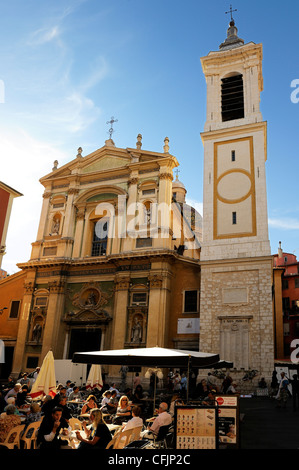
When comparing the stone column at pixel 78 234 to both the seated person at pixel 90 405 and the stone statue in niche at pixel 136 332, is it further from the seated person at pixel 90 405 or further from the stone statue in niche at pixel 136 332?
the seated person at pixel 90 405

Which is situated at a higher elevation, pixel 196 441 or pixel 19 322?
pixel 19 322

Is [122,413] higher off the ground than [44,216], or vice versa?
[44,216]

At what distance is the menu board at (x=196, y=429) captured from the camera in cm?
678

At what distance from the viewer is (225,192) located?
23.4 metres

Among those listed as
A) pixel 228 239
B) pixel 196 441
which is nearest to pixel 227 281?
pixel 228 239

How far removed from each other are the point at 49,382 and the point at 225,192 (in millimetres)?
14341

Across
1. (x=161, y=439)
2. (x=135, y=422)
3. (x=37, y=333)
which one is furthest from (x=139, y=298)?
(x=135, y=422)

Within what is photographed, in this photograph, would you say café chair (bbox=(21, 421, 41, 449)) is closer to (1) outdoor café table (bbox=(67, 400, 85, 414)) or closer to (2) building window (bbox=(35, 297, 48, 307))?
(1) outdoor café table (bbox=(67, 400, 85, 414))

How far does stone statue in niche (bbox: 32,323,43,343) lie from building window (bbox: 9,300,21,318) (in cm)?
233

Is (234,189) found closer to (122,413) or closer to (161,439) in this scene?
(122,413)

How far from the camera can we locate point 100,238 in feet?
89.9

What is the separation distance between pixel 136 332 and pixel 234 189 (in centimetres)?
983

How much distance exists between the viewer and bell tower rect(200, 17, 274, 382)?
20.0 m

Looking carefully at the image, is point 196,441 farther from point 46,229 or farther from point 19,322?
point 46,229
